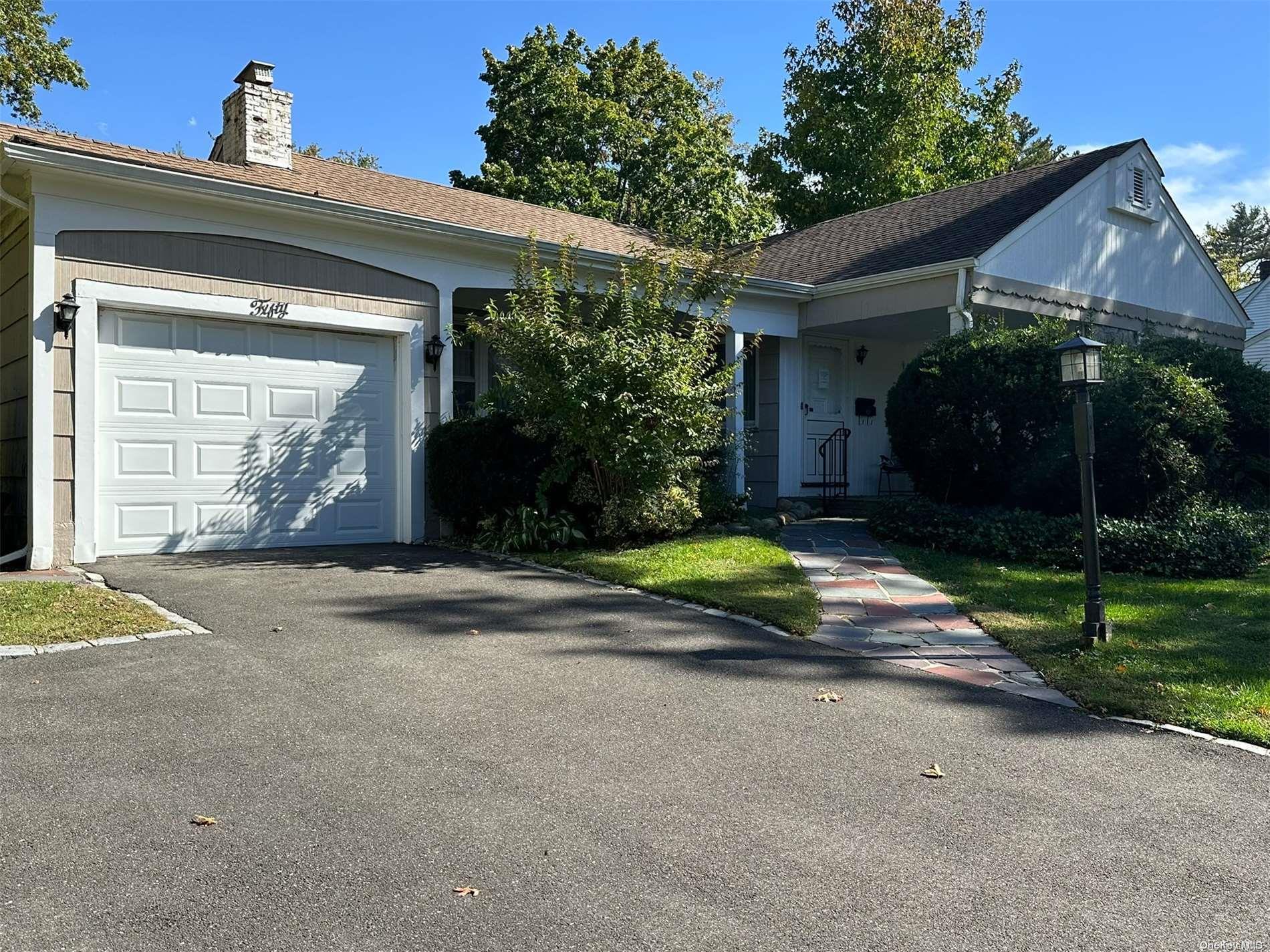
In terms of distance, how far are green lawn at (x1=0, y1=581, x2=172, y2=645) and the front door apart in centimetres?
953

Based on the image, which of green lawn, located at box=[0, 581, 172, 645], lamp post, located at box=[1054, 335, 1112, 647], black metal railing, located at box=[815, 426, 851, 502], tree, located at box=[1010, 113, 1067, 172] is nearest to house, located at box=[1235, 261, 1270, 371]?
tree, located at box=[1010, 113, 1067, 172]

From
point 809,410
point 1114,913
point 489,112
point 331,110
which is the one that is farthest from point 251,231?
point 489,112

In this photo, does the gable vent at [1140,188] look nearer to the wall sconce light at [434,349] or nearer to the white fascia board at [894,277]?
the white fascia board at [894,277]

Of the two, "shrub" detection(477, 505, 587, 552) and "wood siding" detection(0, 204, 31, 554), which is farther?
"shrub" detection(477, 505, 587, 552)

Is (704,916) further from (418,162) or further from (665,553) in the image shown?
(418,162)

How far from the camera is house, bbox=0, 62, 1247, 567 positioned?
8.16 m

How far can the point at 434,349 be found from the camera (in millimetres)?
10266

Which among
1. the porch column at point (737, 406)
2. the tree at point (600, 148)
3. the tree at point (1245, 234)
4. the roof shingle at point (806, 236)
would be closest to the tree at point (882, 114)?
the tree at point (600, 148)

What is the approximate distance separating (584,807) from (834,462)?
11.3 m

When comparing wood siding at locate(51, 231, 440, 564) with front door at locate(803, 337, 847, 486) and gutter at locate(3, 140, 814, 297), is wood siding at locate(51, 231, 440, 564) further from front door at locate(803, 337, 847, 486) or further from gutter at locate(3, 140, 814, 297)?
front door at locate(803, 337, 847, 486)

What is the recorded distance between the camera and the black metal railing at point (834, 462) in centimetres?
1393

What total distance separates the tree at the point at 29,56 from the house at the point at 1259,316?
96.0 ft

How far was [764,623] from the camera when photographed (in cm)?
654

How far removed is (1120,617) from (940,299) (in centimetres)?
636
